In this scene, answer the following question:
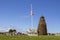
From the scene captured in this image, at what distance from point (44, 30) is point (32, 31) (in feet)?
97.1

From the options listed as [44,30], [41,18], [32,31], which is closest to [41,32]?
[44,30]

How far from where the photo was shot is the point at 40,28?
7806cm

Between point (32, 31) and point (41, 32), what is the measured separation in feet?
97.6

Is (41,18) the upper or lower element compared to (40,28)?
upper

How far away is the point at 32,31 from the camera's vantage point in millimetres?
107188

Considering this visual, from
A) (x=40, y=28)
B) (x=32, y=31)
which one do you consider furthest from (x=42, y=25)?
(x=32, y=31)

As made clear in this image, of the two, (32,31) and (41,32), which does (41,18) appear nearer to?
(41,32)

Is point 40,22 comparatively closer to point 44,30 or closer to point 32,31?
point 44,30

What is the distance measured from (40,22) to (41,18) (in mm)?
2016

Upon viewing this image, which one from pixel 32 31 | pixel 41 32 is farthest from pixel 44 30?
pixel 32 31

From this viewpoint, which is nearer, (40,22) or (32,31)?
(40,22)

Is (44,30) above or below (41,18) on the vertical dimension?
below

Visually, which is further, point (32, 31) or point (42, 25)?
point (32, 31)

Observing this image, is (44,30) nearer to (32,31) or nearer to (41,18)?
(41,18)
